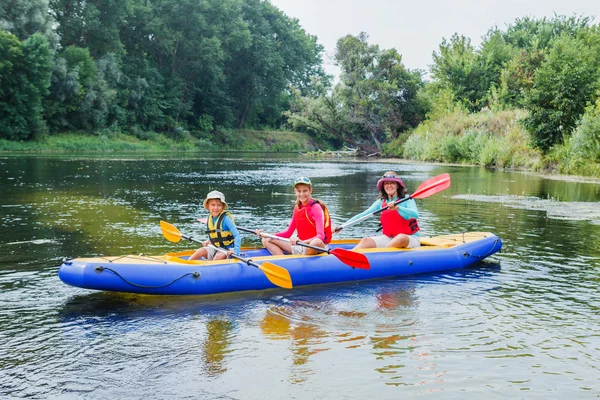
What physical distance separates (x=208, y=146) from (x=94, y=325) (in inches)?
1898

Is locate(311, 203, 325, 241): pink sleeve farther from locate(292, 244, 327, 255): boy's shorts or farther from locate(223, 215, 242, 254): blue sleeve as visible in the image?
locate(223, 215, 242, 254): blue sleeve

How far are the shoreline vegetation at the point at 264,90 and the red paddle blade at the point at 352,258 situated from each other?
14361 millimetres

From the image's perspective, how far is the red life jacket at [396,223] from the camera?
26.4ft

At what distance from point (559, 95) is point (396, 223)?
15623 millimetres

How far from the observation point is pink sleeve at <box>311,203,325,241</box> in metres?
7.33

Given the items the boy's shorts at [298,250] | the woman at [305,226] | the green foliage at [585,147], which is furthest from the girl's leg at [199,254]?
the green foliage at [585,147]

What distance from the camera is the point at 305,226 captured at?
7504 millimetres

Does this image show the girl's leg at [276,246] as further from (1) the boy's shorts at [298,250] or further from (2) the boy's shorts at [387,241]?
(2) the boy's shorts at [387,241]

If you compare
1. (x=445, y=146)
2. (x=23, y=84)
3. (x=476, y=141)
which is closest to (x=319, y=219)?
(x=476, y=141)

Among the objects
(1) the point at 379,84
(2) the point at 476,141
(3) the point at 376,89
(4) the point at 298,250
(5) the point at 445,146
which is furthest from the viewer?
(3) the point at 376,89

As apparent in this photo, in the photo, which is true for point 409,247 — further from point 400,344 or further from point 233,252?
point 400,344

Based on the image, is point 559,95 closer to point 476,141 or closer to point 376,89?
point 476,141

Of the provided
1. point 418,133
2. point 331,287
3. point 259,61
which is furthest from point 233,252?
point 259,61

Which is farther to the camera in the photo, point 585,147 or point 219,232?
point 585,147
